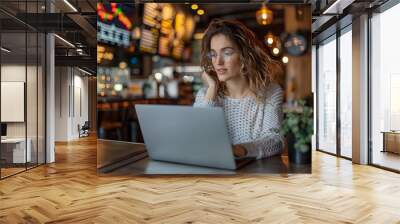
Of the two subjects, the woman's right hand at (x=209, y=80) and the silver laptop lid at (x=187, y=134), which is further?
the woman's right hand at (x=209, y=80)

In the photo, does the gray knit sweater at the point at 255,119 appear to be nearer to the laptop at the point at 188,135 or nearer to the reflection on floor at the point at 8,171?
the laptop at the point at 188,135

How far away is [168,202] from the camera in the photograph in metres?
3.92

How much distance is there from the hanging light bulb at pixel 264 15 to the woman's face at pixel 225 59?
537 mm

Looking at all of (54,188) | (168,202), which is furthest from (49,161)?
(168,202)

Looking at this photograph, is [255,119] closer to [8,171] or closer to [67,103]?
[8,171]

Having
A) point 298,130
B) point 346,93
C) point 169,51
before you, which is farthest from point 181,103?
point 346,93

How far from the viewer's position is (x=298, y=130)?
5184 millimetres

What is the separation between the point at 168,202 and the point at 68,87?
10.2 m

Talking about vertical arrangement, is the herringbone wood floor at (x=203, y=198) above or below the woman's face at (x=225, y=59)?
below

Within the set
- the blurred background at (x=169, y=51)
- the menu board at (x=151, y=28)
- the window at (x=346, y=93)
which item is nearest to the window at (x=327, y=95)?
the window at (x=346, y=93)

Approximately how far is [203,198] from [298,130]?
1.85m

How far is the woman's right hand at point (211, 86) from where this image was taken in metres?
5.02

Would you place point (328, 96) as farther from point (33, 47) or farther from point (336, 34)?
point (33, 47)

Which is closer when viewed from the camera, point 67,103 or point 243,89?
point 243,89
